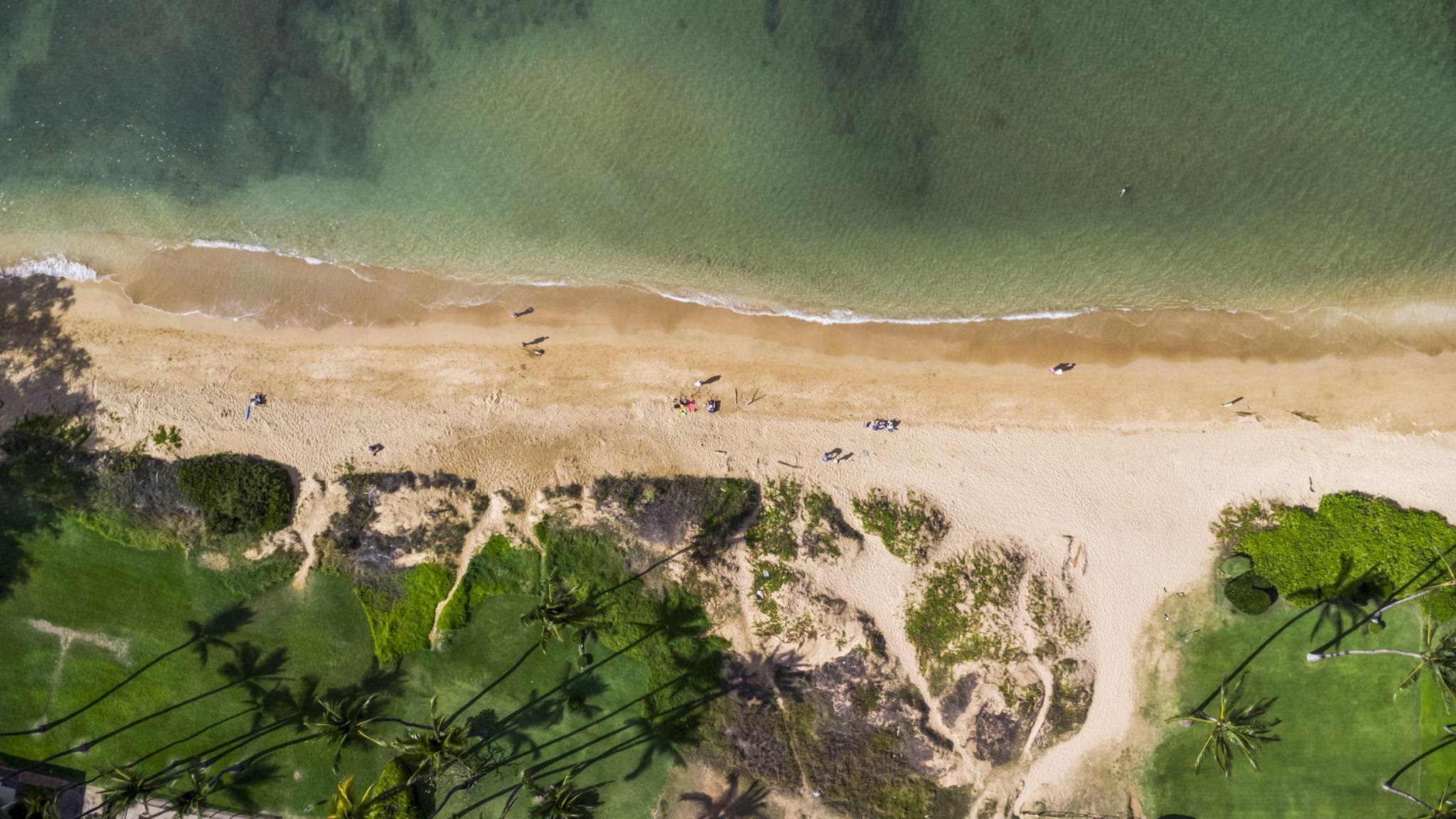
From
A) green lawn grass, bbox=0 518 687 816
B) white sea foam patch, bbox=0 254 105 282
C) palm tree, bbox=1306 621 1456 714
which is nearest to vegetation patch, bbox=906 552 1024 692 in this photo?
green lawn grass, bbox=0 518 687 816

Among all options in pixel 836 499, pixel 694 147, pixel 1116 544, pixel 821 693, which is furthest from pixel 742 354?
pixel 1116 544

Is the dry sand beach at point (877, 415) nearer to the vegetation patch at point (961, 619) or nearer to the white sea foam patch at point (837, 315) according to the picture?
the white sea foam patch at point (837, 315)

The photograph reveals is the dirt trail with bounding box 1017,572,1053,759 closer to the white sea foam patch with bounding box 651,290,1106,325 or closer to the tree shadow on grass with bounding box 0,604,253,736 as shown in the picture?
the white sea foam patch with bounding box 651,290,1106,325

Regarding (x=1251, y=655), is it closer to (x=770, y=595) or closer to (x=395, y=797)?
(x=770, y=595)

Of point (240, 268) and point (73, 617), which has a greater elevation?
point (240, 268)

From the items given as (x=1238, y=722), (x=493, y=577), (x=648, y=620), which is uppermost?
(x=1238, y=722)

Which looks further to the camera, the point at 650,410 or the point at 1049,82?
the point at 1049,82

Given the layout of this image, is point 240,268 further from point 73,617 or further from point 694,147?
point 694,147

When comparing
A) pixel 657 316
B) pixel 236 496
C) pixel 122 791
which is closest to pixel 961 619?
pixel 657 316
